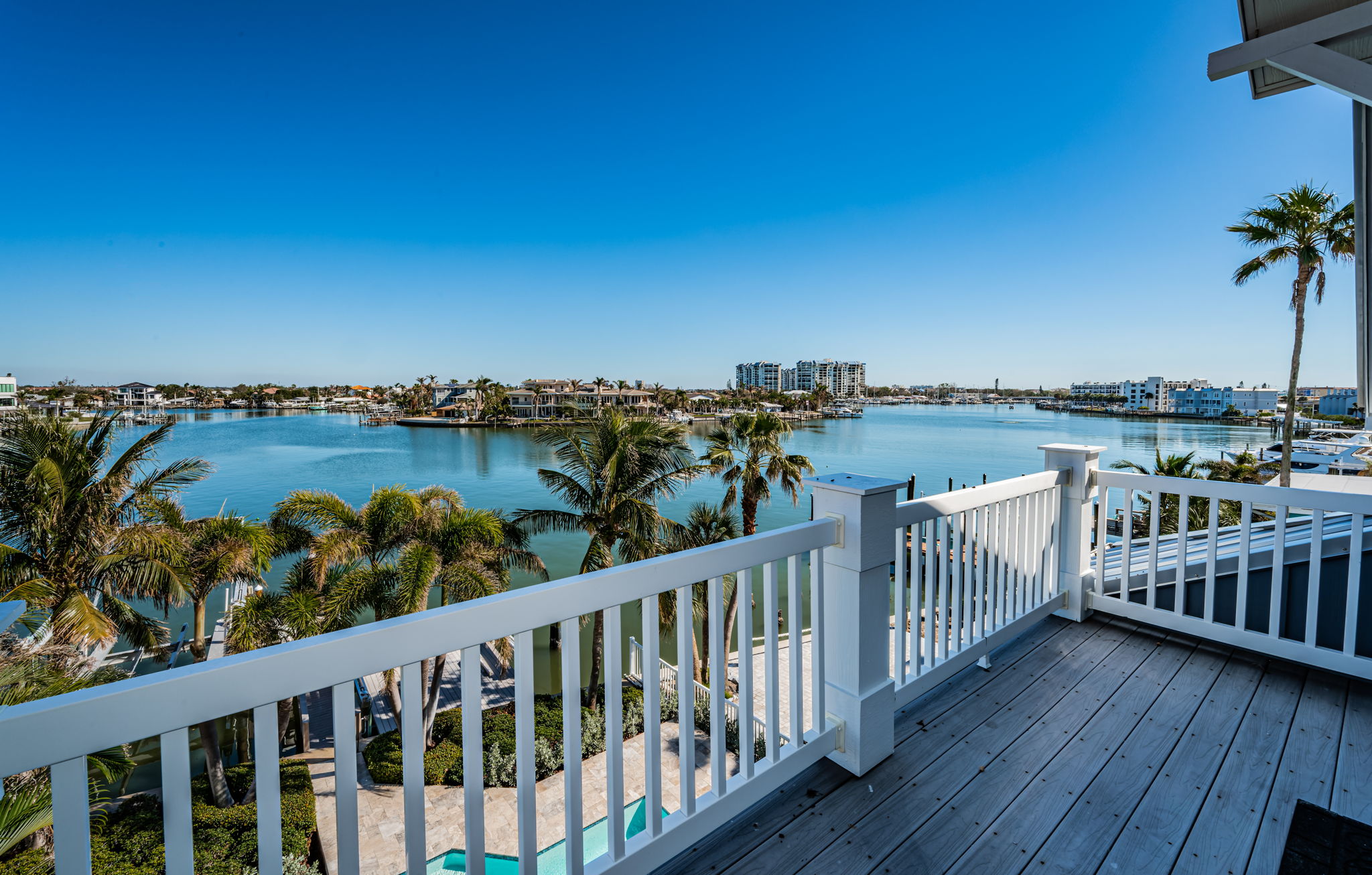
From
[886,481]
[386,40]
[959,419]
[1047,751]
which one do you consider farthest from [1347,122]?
[959,419]

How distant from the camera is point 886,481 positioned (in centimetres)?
176

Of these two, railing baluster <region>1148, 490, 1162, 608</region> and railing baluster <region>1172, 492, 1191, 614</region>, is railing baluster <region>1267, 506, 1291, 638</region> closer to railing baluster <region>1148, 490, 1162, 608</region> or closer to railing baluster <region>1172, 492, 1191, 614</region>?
railing baluster <region>1172, 492, 1191, 614</region>

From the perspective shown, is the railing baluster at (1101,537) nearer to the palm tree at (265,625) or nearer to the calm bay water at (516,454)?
the palm tree at (265,625)

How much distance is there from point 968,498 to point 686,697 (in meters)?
1.43

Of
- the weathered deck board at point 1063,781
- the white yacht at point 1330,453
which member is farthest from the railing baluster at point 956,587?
the white yacht at point 1330,453

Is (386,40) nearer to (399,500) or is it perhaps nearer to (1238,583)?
(399,500)

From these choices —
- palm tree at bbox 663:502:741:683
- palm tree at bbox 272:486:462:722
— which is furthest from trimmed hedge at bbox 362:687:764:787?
palm tree at bbox 663:502:741:683

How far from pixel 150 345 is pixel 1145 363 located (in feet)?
226

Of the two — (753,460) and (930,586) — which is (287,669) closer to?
(930,586)

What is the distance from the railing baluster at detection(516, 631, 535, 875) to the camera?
111 centimetres

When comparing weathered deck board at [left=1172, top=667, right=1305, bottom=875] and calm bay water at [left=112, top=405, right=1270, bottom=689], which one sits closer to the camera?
weathered deck board at [left=1172, top=667, right=1305, bottom=875]

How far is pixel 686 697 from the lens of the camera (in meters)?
1.44

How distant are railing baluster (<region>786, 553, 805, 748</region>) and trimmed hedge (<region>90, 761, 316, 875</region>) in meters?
7.03

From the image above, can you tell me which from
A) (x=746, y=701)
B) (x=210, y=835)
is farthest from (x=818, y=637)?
(x=210, y=835)
